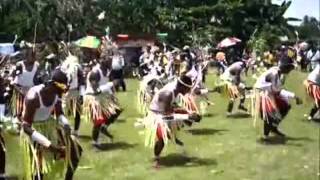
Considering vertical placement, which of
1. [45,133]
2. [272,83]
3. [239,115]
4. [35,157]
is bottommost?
[239,115]

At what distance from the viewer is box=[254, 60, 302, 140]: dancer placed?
438 inches

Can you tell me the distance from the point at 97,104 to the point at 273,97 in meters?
2.81

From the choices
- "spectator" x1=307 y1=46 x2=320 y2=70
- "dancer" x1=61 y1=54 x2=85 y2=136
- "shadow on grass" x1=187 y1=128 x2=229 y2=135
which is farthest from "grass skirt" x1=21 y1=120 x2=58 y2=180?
"spectator" x1=307 y1=46 x2=320 y2=70

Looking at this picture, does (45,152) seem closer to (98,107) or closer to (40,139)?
(40,139)

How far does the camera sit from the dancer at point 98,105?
1093cm

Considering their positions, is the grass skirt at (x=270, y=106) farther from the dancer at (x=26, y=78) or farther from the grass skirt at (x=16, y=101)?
the grass skirt at (x=16, y=101)

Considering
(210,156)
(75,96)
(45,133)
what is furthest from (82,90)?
(45,133)

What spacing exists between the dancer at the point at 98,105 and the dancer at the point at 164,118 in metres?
1.44

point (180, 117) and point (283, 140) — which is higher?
point (180, 117)

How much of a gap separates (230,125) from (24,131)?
727cm

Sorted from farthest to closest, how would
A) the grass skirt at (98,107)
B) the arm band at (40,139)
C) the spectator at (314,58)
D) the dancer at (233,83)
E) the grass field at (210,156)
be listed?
the spectator at (314,58), the dancer at (233,83), the grass skirt at (98,107), the grass field at (210,156), the arm band at (40,139)

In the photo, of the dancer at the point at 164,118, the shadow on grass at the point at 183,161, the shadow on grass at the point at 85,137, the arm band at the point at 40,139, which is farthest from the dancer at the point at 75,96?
the arm band at the point at 40,139

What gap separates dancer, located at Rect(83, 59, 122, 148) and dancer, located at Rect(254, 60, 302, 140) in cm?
229

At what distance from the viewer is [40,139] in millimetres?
6996
